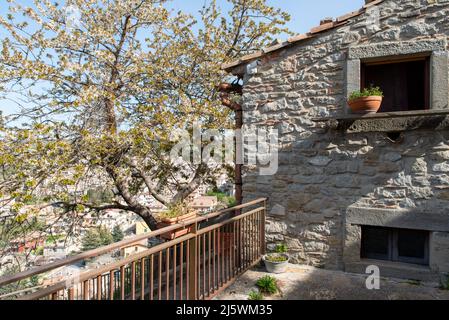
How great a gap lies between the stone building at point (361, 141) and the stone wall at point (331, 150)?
0.5 inches

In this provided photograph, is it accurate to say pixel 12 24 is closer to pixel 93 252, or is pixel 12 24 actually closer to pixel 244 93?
pixel 244 93

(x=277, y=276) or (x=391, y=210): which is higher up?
(x=391, y=210)

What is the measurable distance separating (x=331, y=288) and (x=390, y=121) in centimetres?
220

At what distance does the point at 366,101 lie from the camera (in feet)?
11.9

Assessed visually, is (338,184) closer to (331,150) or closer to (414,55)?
(331,150)

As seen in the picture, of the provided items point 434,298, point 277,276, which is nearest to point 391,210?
point 434,298

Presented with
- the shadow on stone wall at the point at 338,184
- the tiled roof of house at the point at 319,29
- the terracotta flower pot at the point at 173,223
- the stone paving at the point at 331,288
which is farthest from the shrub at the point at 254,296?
the tiled roof of house at the point at 319,29

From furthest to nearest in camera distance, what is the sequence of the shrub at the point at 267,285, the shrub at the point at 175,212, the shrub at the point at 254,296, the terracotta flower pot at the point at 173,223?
1. the shrub at the point at 175,212
2. the terracotta flower pot at the point at 173,223
3. the shrub at the point at 267,285
4. the shrub at the point at 254,296

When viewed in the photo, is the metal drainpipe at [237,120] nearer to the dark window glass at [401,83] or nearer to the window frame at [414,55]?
the window frame at [414,55]

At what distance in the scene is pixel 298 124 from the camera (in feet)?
13.9

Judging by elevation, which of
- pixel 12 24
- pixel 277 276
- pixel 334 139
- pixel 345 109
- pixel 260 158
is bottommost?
pixel 277 276

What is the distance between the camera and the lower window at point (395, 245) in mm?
3807
